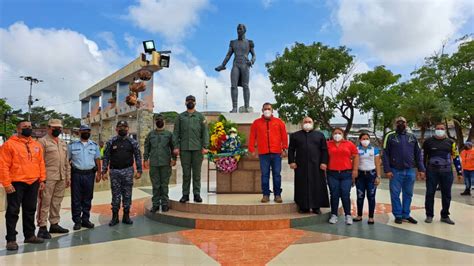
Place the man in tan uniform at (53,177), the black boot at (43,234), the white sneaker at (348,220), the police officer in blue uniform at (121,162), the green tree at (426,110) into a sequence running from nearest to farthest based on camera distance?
the black boot at (43,234)
the man in tan uniform at (53,177)
the police officer in blue uniform at (121,162)
the white sneaker at (348,220)
the green tree at (426,110)

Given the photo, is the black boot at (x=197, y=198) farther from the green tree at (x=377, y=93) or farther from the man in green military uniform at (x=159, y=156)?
the green tree at (x=377, y=93)

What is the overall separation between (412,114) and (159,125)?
1585 cm

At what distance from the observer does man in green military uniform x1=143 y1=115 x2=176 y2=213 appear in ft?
19.8

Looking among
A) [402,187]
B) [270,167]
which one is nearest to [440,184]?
[402,187]

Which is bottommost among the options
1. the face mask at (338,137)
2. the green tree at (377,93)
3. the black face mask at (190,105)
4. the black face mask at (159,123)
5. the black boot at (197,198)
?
the black boot at (197,198)

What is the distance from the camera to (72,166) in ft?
18.4

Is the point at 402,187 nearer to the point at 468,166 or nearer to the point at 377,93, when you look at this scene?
the point at 468,166

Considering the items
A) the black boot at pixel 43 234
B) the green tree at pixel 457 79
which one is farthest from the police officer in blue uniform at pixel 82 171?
the green tree at pixel 457 79

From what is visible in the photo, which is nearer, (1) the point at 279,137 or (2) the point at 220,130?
(1) the point at 279,137

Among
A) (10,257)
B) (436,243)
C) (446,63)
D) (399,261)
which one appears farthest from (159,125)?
(446,63)

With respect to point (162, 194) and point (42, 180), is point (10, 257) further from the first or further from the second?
point (162, 194)

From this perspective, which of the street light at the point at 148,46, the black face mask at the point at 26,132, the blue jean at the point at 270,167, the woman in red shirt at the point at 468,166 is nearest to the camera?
the black face mask at the point at 26,132

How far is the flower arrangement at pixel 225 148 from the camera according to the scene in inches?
278

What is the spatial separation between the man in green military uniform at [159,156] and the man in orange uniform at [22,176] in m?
1.63
